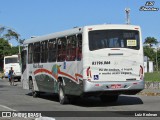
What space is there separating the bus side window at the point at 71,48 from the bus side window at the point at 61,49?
1.22 ft

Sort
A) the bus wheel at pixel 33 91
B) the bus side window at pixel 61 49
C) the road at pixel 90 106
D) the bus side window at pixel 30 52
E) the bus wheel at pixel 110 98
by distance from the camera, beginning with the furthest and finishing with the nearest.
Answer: the bus wheel at pixel 33 91 < the bus side window at pixel 30 52 < the bus wheel at pixel 110 98 < the bus side window at pixel 61 49 < the road at pixel 90 106

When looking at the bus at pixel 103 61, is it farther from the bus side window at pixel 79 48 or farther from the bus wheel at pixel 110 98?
the bus wheel at pixel 110 98

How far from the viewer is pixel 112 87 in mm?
16641

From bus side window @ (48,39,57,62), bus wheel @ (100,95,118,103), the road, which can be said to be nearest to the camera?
the road

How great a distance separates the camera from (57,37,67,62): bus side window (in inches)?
729

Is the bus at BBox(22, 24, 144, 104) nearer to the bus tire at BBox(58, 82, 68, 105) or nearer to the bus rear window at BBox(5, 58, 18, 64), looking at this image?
the bus tire at BBox(58, 82, 68, 105)

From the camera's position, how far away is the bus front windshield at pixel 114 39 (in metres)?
16.7

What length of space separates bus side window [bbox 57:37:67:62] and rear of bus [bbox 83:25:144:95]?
2155mm

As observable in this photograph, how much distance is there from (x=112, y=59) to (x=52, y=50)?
410cm

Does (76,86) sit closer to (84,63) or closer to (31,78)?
(84,63)

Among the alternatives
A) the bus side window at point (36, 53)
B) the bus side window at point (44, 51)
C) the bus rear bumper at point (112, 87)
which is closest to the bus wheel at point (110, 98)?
the bus rear bumper at point (112, 87)

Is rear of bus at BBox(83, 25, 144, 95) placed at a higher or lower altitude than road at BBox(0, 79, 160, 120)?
higher

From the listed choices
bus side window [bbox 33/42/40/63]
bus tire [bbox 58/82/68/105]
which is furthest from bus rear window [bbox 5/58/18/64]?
bus tire [bbox 58/82/68/105]

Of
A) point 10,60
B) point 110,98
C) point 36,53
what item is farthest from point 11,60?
point 110,98
